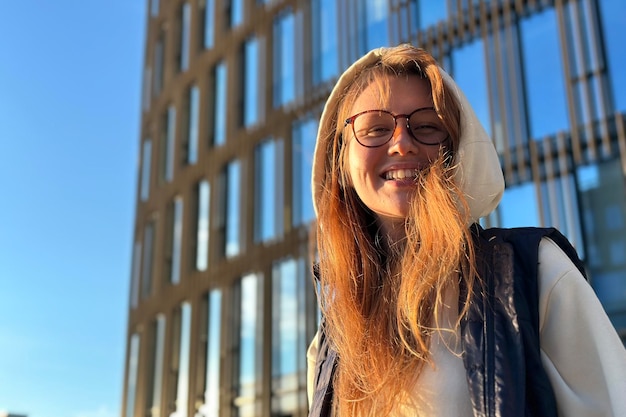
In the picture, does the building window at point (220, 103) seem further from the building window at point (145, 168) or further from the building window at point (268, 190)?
the building window at point (145, 168)

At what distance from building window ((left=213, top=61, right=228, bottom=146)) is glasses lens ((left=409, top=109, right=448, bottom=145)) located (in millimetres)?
16581

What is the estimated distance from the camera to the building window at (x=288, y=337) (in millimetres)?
14398

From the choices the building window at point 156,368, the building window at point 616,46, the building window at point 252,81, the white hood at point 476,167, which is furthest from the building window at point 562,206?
the building window at point 156,368

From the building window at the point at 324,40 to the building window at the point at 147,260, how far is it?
7745mm

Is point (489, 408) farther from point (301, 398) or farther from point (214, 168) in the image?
point (214, 168)

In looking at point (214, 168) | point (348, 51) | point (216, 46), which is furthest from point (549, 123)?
point (216, 46)

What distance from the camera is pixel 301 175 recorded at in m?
15.6

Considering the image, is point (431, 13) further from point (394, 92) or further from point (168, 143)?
point (394, 92)

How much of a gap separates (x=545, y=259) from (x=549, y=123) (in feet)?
32.8

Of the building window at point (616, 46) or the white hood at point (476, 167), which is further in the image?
the building window at point (616, 46)

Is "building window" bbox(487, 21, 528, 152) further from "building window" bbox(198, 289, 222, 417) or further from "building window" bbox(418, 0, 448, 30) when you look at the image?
"building window" bbox(198, 289, 222, 417)

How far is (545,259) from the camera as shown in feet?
4.76

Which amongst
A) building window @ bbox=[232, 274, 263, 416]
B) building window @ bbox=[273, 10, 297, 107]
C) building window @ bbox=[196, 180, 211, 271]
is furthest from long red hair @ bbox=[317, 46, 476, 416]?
building window @ bbox=[196, 180, 211, 271]

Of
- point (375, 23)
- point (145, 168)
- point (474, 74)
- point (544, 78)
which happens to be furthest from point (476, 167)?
point (145, 168)
